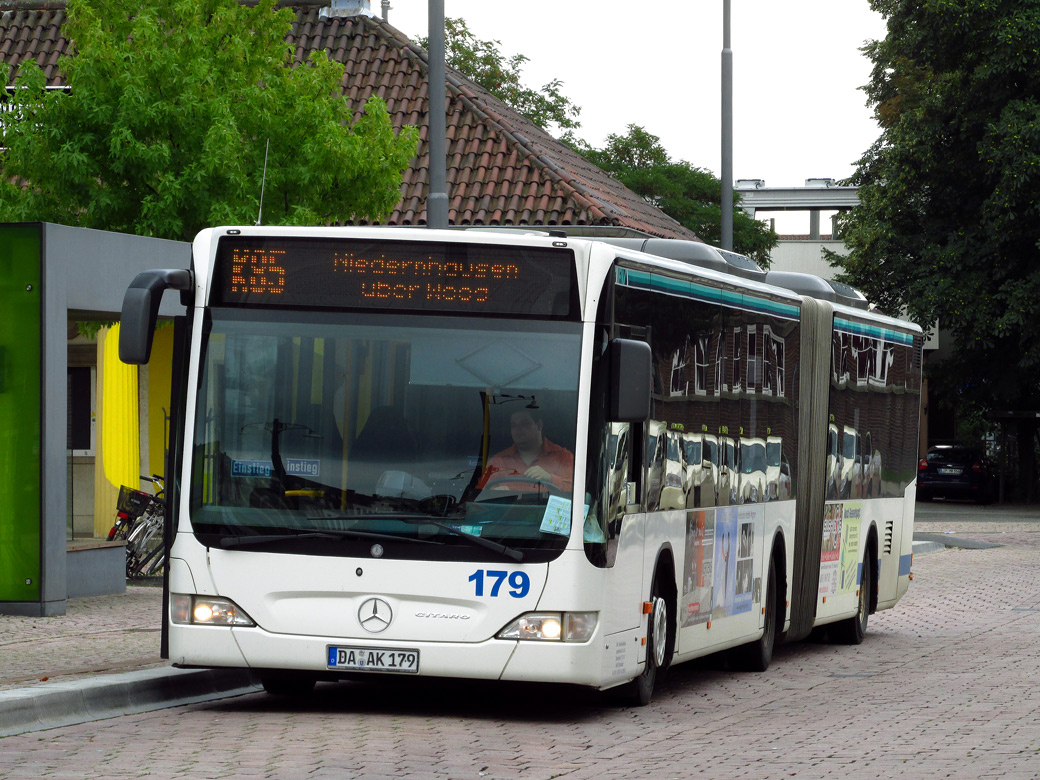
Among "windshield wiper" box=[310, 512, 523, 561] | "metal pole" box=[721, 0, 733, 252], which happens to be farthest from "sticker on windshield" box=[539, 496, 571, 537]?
"metal pole" box=[721, 0, 733, 252]

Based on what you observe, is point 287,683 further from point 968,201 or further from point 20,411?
point 968,201

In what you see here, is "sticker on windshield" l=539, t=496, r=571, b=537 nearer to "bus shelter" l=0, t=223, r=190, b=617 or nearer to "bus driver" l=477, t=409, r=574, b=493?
"bus driver" l=477, t=409, r=574, b=493

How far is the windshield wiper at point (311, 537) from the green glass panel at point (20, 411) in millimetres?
5555

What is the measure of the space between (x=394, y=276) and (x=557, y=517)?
1.55 m

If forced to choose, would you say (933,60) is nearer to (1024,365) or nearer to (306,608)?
(1024,365)

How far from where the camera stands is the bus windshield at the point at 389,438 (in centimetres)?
977

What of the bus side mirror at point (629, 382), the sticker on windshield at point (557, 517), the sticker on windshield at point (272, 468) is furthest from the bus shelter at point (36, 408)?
the bus side mirror at point (629, 382)

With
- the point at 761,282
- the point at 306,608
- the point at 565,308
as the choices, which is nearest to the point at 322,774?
the point at 306,608

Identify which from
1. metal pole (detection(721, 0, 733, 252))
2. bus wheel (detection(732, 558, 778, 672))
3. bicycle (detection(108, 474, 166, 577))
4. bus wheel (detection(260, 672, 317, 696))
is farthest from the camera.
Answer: metal pole (detection(721, 0, 733, 252))

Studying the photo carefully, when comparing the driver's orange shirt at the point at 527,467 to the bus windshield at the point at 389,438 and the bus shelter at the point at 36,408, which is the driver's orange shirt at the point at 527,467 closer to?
the bus windshield at the point at 389,438

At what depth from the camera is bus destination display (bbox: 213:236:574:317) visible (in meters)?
9.99

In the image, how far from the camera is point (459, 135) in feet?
114

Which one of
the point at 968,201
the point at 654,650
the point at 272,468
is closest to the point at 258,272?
the point at 272,468

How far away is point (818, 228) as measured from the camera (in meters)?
87.1
